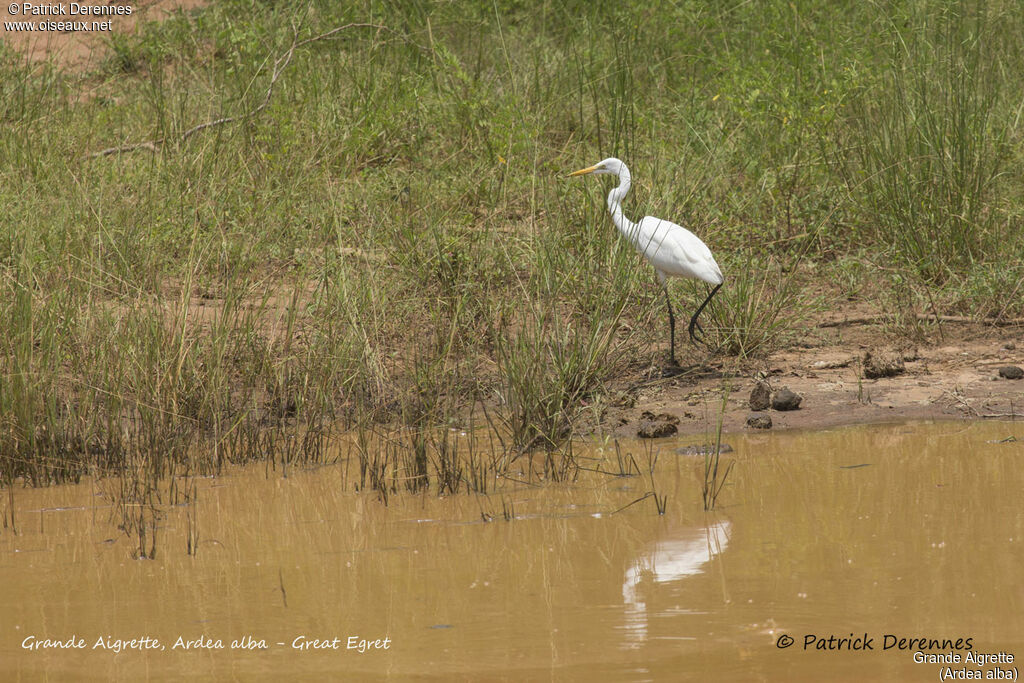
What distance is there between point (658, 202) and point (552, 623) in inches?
133

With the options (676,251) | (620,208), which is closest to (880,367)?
(676,251)

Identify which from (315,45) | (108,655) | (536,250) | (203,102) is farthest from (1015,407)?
(315,45)

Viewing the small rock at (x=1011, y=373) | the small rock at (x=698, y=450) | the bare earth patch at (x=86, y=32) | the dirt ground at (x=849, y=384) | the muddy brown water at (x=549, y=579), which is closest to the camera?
the muddy brown water at (x=549, y=579)

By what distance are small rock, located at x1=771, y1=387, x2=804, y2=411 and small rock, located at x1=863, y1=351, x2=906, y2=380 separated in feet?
1.64

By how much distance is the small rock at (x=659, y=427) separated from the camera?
4.58 metres

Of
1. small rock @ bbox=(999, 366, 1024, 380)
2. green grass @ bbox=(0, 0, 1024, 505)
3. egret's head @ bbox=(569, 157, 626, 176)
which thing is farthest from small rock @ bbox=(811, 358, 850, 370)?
egret's head @ bbox=(569, 157, 626, 176)

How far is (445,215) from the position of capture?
5.71 metres

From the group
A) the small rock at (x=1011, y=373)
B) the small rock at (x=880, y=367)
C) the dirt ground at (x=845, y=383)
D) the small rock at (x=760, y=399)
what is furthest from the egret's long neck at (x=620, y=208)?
the small rock at (x=1011, y=373)

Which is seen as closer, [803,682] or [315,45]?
[803,682]

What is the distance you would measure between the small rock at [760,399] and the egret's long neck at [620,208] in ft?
2.89

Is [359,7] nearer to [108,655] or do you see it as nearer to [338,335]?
[338,335]

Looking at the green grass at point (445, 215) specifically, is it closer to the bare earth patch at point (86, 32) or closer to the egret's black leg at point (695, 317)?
the egret's black leg at point (695, 317)

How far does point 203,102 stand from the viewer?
7.76 metres

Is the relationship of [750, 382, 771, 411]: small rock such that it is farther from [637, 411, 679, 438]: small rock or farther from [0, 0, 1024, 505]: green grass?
[0, 0, 1024, 505]: green grass
